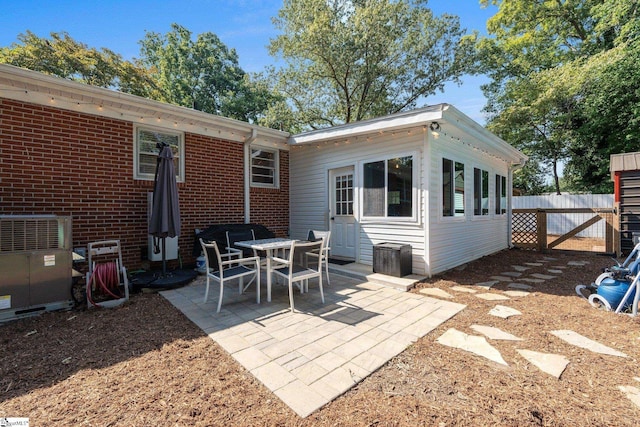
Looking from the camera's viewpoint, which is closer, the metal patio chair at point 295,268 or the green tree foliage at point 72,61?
the metal patio chair at point 295,268

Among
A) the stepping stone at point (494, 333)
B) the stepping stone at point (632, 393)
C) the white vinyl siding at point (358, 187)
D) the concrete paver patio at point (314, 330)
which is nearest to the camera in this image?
the stepping stone at point (632, 393)

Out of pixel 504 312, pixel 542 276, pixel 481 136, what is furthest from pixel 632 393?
pixel 481 136

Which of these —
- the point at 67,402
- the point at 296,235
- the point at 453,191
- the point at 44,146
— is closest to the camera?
the point at 67,402

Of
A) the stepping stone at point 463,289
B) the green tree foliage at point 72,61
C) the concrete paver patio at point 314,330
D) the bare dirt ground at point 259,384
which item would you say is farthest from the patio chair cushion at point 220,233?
the green tree foliage at point 72,61

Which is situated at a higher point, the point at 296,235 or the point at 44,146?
the point at 44,146

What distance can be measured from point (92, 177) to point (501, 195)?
10374 millimetres

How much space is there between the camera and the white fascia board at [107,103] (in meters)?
3.97

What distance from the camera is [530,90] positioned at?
1329cm

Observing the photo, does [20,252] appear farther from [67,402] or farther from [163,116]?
[163,116]

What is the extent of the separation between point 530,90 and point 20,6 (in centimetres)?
1805

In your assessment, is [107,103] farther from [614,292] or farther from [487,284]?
[614,292]

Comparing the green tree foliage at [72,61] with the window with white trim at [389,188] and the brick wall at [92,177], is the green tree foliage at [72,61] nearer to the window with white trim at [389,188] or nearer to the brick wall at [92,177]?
the brick wall at [92,177]

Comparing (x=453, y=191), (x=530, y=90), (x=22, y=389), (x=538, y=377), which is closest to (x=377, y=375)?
(x=538, y=377)

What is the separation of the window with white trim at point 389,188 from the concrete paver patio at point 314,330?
1.72m
